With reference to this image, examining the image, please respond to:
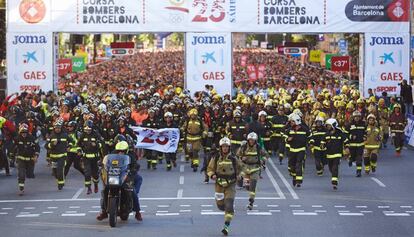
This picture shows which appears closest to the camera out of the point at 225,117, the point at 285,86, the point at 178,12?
the point at 225,117

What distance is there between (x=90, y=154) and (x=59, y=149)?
1126 mm

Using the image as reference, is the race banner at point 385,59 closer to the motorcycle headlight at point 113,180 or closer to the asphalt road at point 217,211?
the asphalt road at point 217,211

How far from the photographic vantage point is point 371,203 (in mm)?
23969

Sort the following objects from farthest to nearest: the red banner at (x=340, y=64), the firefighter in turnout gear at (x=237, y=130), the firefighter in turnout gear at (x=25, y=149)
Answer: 1. the red banner at (x=340, y=64)
2. the firefighter in turnout gear at (x=237, y=130)
3. the firefighter in turnout gear at (x=25, y=149)

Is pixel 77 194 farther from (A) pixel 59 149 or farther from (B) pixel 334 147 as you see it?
(B) pixel 334 147

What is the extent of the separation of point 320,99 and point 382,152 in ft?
9.67

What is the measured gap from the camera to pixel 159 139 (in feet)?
106

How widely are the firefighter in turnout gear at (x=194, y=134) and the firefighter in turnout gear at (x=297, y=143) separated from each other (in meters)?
4.50

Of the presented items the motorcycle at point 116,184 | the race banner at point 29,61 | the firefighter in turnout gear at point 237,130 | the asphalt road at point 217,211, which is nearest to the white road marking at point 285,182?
the asphalt road at point 217,211

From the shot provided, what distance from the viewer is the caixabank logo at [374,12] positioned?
45.3 metres

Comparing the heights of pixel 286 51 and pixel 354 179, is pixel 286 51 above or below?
above

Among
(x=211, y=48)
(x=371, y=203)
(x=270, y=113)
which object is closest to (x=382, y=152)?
(x=270, y=113)

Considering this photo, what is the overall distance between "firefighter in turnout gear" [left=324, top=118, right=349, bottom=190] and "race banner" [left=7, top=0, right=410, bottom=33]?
1725cm

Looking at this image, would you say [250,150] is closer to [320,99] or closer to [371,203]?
[371,203]
